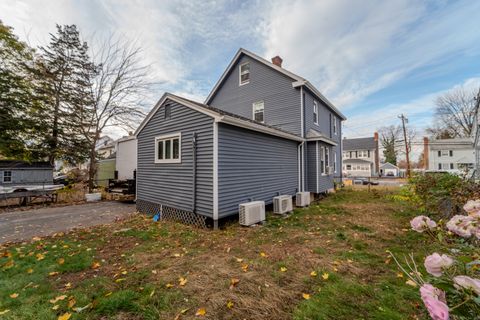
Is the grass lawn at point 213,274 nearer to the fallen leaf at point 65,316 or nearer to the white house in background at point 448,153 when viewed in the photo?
the fallen leaf at point 65,316

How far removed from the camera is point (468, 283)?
0.83 m

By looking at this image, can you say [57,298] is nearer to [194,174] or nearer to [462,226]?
[194,174]

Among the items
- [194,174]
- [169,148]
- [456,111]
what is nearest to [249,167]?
[194,174]

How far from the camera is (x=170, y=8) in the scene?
361 inches

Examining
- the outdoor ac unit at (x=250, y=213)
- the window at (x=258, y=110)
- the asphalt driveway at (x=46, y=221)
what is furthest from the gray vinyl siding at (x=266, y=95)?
the asphalt driveway at (x=46, y=221)

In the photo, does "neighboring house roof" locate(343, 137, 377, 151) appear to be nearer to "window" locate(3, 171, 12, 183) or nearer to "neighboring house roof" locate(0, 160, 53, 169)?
"neighboring house roof" locate(0, 160, 53, 169)

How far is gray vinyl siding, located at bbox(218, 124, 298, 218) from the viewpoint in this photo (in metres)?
6.16

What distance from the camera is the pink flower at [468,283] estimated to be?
0.80 metres

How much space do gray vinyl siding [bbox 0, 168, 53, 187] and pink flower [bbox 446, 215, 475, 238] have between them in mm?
Answer: 18668

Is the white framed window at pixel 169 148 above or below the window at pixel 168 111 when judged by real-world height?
below

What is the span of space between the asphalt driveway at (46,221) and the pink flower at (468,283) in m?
8.67

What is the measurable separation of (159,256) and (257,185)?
4.17 m

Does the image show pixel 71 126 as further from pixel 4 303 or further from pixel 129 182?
pixel 4 303

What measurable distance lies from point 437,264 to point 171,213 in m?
7.36
